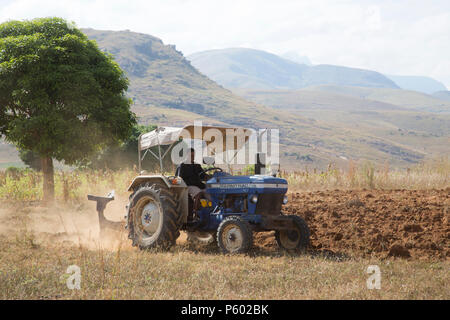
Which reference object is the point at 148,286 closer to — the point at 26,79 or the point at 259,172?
the point at 259,172

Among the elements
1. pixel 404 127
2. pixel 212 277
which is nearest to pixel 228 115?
pixel 404 127

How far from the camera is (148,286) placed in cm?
604

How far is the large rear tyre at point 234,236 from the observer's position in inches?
321

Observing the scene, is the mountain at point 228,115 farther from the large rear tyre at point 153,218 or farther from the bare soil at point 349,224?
the large rear tyre at point 153,218

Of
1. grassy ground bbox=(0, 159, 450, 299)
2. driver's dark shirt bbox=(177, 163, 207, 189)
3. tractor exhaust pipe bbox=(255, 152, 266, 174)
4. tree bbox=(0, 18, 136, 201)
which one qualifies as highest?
tree bbox=(0, 18, 136, 201)

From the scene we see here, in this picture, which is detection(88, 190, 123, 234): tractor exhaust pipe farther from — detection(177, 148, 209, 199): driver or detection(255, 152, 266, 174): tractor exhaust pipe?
detection(255, 152, 266, 174): tractor exhaust pipe

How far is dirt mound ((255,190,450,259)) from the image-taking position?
8.62 metres

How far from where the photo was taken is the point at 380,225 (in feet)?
32.9

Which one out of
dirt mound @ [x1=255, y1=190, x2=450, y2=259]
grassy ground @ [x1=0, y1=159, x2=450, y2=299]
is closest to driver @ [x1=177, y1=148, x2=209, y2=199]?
grassy ground @ [x1=0, y1=159, x2=450, y2=299]

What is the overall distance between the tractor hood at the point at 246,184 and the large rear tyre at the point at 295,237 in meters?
0.65

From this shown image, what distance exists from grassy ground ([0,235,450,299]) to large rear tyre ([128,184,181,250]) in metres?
0.53

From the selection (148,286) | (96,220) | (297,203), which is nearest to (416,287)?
(148,286)

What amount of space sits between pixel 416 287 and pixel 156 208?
5.02m

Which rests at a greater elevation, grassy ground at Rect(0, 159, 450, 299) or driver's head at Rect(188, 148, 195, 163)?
driver's head at Rect(188, 148, 195, 163)
